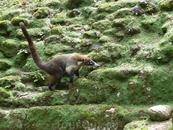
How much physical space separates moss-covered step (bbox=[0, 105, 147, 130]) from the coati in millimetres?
1180

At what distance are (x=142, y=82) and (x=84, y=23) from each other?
4432 mm

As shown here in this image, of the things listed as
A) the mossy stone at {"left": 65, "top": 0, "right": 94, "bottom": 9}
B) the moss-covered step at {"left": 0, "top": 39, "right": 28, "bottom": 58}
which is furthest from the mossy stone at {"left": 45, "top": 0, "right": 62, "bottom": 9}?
→ the moss-covered step at {"left": 0, "top": 39, "right": 28, "bottom": 58}

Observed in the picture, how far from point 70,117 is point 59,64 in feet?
6.32

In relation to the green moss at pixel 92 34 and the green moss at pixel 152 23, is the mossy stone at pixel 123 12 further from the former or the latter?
the green moss at pixel 92 34

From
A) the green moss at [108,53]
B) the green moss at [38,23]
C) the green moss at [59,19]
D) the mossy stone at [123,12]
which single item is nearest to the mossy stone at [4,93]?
the green moss at [108,53]

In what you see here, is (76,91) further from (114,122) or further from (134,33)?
(134,33)

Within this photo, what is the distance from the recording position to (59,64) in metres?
6.64

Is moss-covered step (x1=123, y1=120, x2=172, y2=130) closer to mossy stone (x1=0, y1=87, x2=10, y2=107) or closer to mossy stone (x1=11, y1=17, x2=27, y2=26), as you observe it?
mossy stone (x1=0, y1=87, x2=10, y2=107)

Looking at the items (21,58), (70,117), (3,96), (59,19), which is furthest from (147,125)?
(59,19)

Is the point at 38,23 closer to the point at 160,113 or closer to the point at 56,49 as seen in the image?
the point at 56,49

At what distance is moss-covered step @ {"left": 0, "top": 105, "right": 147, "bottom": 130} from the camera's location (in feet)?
16.6

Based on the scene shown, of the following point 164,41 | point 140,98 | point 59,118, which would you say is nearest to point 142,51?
point 164,41

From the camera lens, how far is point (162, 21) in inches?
285

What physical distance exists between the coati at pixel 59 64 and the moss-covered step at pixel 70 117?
3.87 ft
